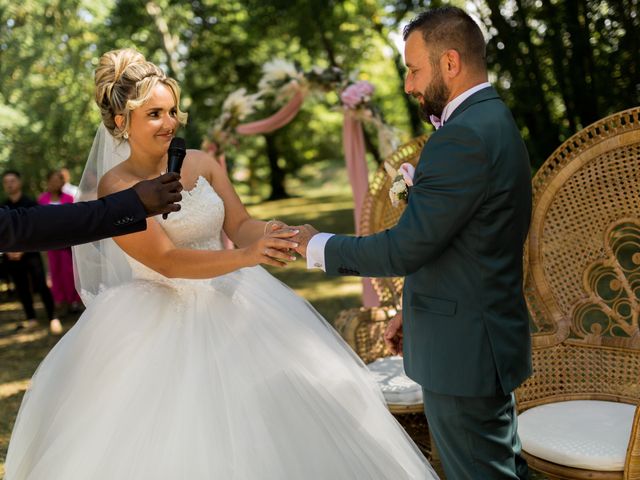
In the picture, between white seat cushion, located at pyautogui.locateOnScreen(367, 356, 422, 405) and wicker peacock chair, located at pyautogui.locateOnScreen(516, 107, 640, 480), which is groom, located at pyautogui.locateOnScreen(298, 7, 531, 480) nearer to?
wicker peacock chair, located at pyautogui.locateOnScreen(516, 107, 640, 480)

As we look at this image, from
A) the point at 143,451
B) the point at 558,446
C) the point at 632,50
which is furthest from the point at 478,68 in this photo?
the point at 632,50

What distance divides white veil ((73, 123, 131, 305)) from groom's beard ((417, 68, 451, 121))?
5.45 ft

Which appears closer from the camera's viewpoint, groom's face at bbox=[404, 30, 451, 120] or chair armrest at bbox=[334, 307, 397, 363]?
groom's face at bbox=[404, 30, 451, 120]

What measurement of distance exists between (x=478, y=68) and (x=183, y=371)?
161 cm

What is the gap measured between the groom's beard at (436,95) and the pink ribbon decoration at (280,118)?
5450mm

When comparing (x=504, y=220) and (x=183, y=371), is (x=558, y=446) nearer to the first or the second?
(x=504, y=220)

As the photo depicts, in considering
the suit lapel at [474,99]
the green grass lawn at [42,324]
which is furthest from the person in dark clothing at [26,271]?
the suit lapel at [474,99]

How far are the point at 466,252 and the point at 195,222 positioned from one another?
1468mm

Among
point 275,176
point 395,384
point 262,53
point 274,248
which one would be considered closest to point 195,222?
point 274,248

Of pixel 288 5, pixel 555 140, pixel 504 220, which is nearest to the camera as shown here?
pixel 504 220

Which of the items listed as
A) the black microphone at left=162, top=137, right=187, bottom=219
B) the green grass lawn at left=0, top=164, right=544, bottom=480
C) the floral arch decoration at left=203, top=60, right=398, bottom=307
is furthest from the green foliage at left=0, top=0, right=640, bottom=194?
the black microphone at left=162, top=137, right=187, bottom=219

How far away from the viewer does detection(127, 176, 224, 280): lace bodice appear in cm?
307

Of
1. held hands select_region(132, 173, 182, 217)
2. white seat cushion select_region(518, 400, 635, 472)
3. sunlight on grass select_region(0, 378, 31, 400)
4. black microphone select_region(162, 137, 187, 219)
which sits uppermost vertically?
black microphone select_region(162, 137, 187, 219)

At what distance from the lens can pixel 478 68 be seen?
6.95 feet
